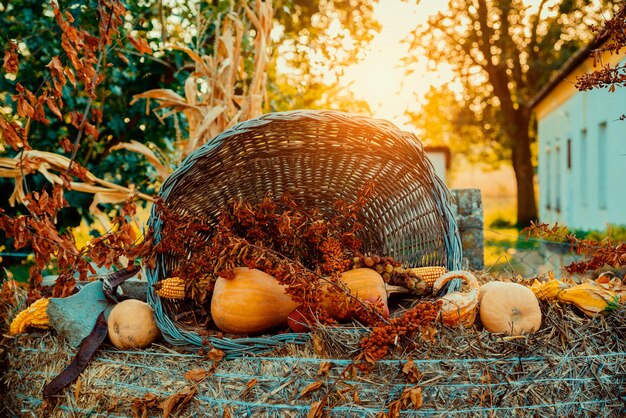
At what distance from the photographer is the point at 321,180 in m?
3.21

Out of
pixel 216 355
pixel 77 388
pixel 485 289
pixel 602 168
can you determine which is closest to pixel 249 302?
pixel 216 355

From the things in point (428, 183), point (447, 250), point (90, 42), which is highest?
point (90, 42)

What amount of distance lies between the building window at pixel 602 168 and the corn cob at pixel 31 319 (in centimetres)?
1195

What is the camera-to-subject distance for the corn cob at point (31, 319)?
9.35 feet

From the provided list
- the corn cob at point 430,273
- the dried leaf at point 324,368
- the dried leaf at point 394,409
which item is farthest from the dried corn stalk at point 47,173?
the dried leaf at point 394,409

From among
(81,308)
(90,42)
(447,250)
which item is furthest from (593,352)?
(90,42)

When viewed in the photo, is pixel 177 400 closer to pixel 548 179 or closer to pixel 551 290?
pixel 551 290

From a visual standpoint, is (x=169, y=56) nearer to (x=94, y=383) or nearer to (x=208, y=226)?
(x=208, y=226)

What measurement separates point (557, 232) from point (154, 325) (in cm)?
162

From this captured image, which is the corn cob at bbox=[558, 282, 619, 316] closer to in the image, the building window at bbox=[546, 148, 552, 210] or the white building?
the white building

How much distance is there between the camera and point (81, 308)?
274 cm

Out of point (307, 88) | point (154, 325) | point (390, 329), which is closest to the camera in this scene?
point (390, 329)

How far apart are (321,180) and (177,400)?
4.32ft

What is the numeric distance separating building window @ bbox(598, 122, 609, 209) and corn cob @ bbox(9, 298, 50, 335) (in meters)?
12.0
